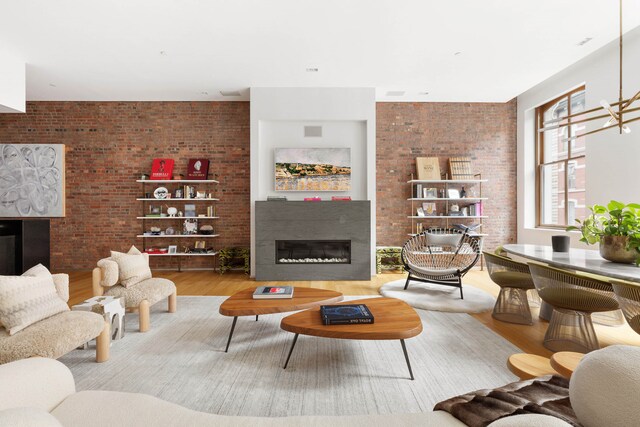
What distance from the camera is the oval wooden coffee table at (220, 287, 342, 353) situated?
8.76ft

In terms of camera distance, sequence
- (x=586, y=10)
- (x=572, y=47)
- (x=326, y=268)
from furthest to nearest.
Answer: (x=326, y=268) < (x=572, y=47) < (x=586, y=10)

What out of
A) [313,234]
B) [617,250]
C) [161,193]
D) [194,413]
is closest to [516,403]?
[194,413]

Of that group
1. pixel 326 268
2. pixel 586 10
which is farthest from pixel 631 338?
pixel 326 268

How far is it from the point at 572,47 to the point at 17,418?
5.96m

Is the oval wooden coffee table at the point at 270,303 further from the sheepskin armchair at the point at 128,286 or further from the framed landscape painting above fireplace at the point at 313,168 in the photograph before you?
the framed landscape painting above fireplace at the point at 313,168

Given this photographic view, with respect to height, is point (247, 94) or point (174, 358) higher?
point (247, 94)

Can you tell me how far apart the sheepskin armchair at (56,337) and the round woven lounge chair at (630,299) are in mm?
3540

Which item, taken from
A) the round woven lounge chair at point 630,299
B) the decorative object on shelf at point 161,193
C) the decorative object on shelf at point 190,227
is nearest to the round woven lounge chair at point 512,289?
the round woven lounge chair at point 630,299

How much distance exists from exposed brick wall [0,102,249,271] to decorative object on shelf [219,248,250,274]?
0.35 metres

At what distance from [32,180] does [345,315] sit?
22.0 ft

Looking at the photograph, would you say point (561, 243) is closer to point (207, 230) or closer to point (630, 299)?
point (630, 299)

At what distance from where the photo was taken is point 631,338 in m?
3.04

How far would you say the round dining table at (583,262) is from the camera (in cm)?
223

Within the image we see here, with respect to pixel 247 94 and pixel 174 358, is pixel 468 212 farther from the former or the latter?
pixel 174 358
